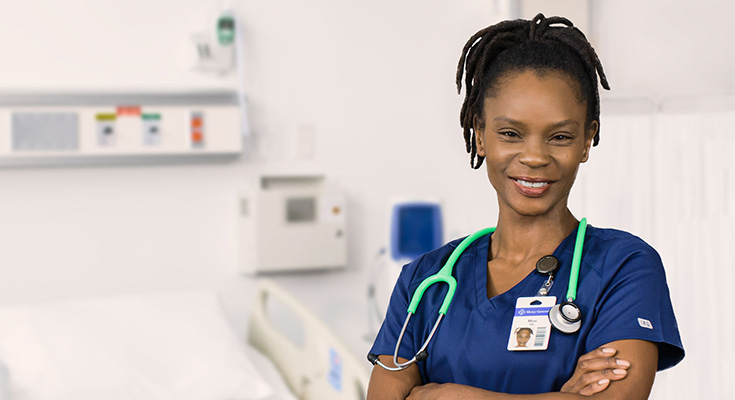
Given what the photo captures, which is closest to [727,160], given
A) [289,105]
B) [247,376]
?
[247,376]

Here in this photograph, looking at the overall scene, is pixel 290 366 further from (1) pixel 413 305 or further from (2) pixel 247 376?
(1) pixel 413 305

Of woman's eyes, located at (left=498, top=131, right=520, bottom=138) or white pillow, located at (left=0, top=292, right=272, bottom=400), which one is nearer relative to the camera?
woman's eyes, located at (left=498, top=131, right=520, bottom=138)

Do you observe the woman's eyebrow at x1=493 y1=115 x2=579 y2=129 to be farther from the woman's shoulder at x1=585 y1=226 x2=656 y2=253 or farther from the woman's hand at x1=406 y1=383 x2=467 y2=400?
the woman's hand at x1=406 y1=383 x2=467 y2=400

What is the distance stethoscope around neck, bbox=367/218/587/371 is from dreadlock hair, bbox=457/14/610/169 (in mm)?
142

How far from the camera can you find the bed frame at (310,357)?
88.5 inches

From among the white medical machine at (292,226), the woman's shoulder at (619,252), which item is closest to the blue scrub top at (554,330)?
the woman's shoulder at (619,252)

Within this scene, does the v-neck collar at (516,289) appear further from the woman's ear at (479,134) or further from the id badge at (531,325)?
the woman's ear at (479,134)

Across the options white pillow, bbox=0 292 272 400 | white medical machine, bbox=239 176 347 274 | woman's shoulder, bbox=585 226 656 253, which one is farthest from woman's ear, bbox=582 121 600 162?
white medical machine, bbox=239 176 347 274

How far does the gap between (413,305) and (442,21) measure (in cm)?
230

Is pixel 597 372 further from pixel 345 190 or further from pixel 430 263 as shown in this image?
A: pixel 345 190

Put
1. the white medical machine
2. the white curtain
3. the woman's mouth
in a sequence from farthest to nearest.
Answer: the white medical machine
the white curtain
the woman's mouth

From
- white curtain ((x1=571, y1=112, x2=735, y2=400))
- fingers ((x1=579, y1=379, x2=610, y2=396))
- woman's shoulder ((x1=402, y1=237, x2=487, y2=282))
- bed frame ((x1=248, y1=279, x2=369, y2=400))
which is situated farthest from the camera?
bed frame ((x1=248, y1=279, x2=369, y2=400))

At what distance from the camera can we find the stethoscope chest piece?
3.19ft

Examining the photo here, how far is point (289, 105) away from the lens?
3025 millimetres
